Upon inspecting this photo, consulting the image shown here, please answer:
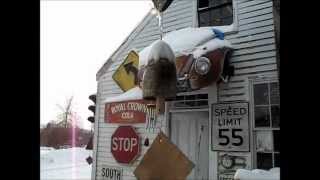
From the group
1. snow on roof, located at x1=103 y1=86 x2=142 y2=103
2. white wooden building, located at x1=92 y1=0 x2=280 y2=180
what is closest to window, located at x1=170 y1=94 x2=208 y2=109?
white wooden building, located at x1=92 y1=0 x2=280 y2=180

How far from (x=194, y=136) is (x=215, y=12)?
→ 2562 millimetres

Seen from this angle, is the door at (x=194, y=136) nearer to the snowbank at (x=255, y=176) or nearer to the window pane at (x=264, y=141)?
the window pane at (x=264, y=141)

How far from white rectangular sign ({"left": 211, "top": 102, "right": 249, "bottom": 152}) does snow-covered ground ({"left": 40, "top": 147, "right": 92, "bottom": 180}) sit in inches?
296

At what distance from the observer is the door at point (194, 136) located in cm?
841

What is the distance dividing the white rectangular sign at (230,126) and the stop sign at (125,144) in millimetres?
2389

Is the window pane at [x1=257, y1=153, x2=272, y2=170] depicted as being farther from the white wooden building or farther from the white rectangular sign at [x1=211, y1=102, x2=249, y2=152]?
the white rectangular sign at [x1=211, y1=102, x2=249, y2=152]

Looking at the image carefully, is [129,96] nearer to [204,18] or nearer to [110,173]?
[110,173]

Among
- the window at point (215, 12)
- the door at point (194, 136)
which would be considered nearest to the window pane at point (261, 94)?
the door at point (194, 136)

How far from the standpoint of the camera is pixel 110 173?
10273 mm
